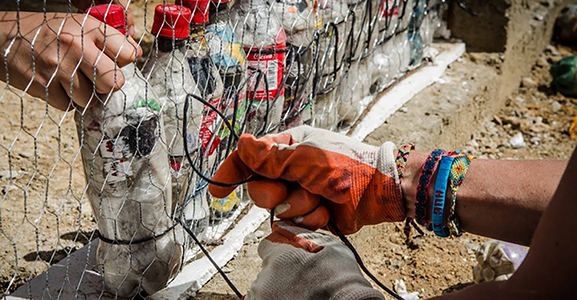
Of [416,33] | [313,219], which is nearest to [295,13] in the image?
[313,219]

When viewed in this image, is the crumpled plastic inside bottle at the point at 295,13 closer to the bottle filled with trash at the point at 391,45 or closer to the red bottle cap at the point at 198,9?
the red bottle cap at the point at 198,9

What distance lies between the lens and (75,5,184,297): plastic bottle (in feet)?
4.41

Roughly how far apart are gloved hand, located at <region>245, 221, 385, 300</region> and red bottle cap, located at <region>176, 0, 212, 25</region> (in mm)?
599

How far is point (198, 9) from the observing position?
1.54m

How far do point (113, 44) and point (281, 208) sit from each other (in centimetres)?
52

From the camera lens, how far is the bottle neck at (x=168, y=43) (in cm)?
149

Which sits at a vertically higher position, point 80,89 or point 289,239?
point 80,89

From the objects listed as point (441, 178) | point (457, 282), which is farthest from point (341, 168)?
point (457, 282)

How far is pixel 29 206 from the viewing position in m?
2.20

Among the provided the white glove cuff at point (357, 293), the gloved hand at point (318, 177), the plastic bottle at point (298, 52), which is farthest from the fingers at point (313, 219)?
the plastic bottle at point (298, 52)

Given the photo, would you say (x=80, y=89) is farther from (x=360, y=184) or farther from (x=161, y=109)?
(x=360, y=184)

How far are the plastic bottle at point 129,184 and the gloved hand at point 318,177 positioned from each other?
18cm

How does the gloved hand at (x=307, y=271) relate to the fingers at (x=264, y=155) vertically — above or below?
below

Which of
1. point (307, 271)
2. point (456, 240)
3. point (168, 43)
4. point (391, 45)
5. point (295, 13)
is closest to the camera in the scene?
point (307, 271)
